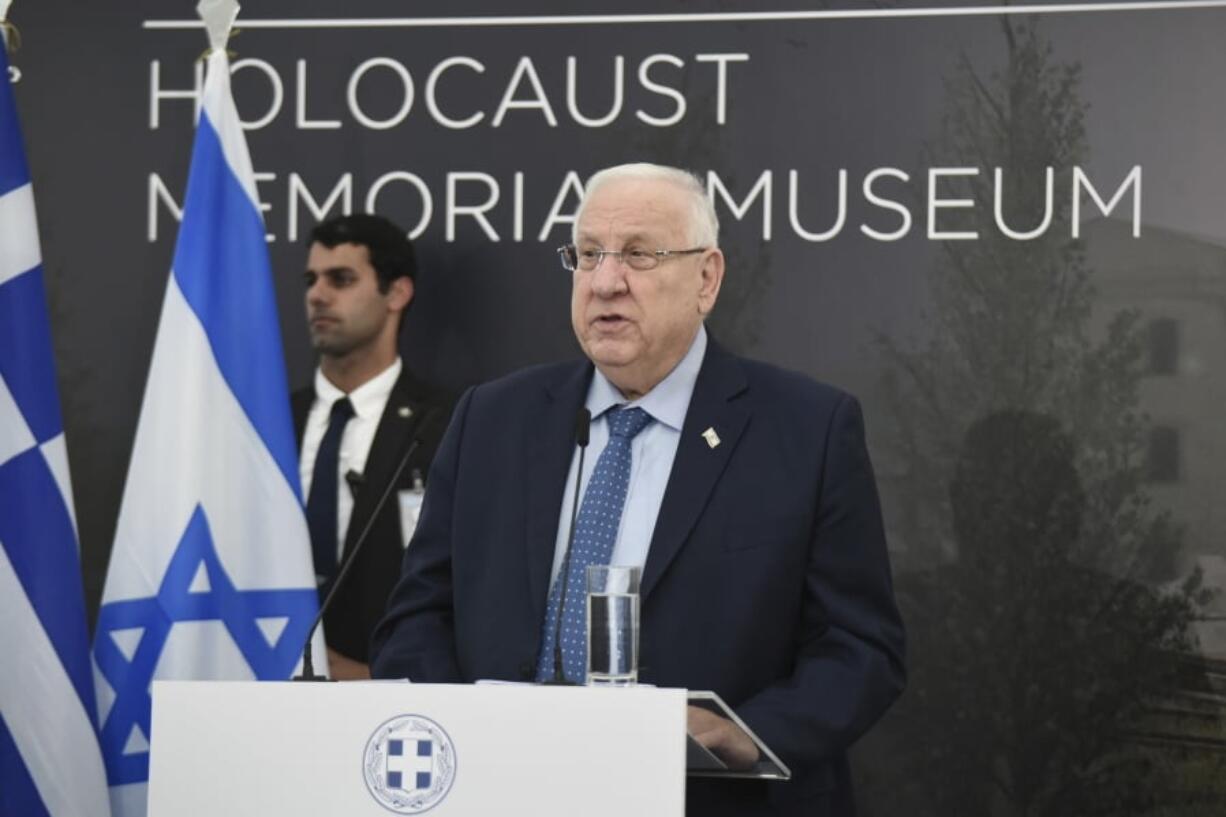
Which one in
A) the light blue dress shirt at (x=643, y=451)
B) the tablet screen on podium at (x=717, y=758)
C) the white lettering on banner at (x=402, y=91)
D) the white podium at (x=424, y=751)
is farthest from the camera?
the white lettering on banner at (x=402, y=91)

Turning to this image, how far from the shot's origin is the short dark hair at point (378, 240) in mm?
5453

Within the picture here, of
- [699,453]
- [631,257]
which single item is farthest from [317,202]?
[699,453]

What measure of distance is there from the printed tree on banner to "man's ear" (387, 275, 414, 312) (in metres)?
1.37

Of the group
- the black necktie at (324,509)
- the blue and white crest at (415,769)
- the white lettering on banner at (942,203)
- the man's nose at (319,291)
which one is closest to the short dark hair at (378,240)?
the man's nose at (319,291)

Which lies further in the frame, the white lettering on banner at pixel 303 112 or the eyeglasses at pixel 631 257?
the white lettering on banner at pixel 303 112

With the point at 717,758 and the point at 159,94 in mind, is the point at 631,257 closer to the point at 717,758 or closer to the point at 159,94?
the point at 717,758

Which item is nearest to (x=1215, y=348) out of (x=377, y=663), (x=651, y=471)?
(x=651, y=471)

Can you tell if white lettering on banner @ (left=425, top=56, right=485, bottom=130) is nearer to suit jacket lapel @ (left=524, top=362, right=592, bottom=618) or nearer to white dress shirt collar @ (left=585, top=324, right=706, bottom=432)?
suit jacket lapel @ (left=524, top=362, right=592, bottom=618)

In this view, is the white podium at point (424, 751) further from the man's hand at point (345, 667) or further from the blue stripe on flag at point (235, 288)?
the man's hand at point (345, 667)

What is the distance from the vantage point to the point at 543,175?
5.54m

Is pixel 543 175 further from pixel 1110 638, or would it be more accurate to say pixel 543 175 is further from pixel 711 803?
pixel 711 803

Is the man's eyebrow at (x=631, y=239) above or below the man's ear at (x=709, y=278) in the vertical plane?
above

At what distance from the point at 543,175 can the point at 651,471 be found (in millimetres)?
2248

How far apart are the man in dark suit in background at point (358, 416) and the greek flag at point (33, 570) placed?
2.47ft
